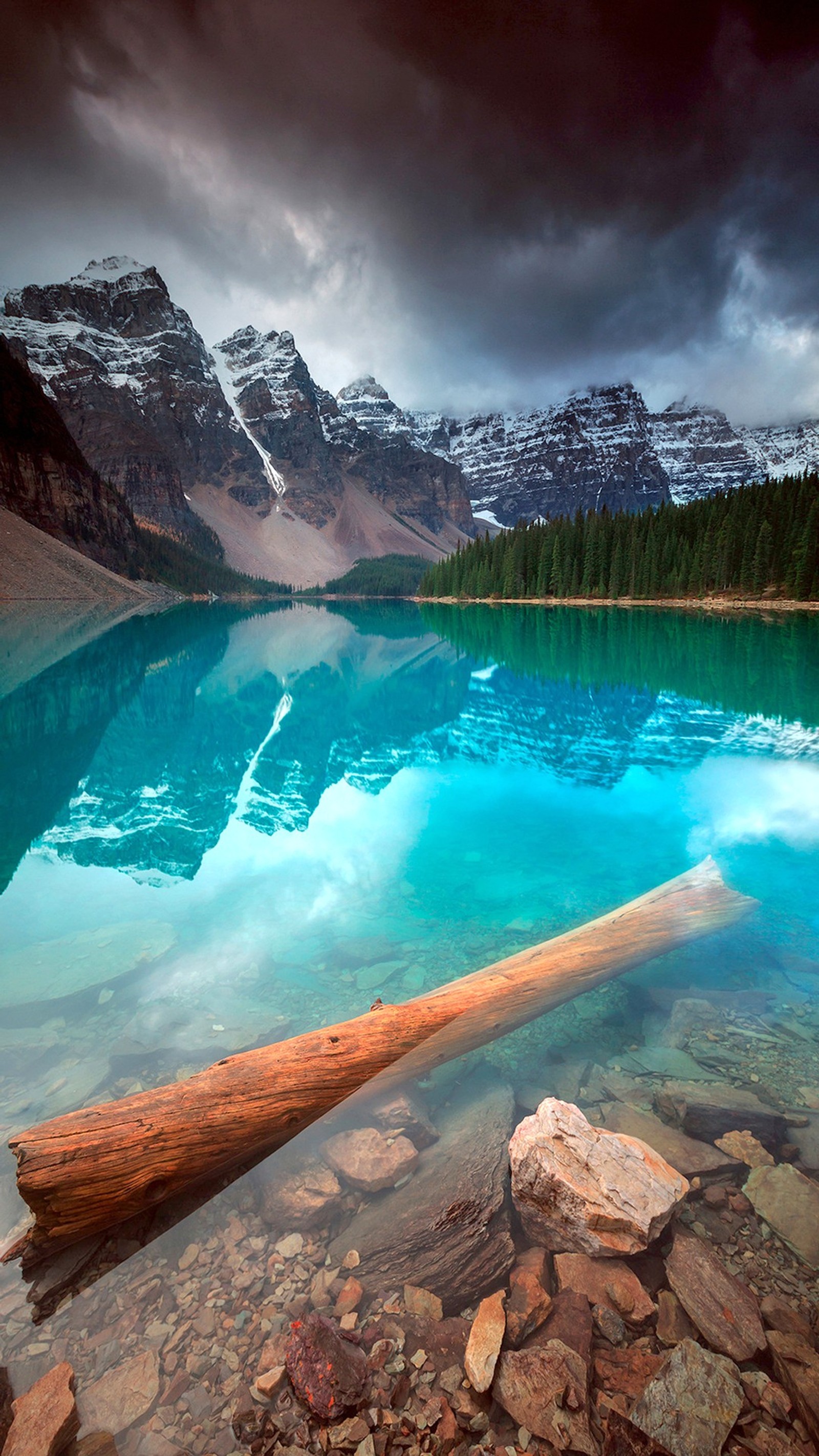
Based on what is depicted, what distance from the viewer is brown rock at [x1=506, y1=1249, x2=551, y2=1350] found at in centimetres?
271

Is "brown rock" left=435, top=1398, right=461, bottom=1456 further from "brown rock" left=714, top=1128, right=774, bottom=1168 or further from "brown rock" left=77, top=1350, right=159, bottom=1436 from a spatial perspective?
"brown rock" left=714, top=1128, right=774, bottom=1168

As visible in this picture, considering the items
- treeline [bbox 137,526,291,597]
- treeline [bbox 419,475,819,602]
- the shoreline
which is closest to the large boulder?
the shoreline

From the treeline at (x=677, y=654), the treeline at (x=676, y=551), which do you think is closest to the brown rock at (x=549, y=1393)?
the treeline at (x=677, y=654)

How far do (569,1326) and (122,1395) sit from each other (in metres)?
2.03

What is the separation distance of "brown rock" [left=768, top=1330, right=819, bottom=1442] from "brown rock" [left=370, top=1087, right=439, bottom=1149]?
2030 millimetres

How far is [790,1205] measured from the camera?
3.30m

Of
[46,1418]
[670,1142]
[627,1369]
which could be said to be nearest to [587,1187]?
[627,1369]

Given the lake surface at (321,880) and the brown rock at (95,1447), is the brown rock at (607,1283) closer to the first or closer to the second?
the lake surface at (321,880)

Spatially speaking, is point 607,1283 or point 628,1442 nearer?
point 628,1442

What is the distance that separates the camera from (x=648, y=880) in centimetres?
822

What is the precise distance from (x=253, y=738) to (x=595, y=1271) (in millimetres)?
15460

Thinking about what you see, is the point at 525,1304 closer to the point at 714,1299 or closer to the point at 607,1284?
the point at 607,1284

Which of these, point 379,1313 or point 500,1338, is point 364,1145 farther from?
point 500,1338

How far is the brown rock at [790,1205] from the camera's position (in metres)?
3.07
